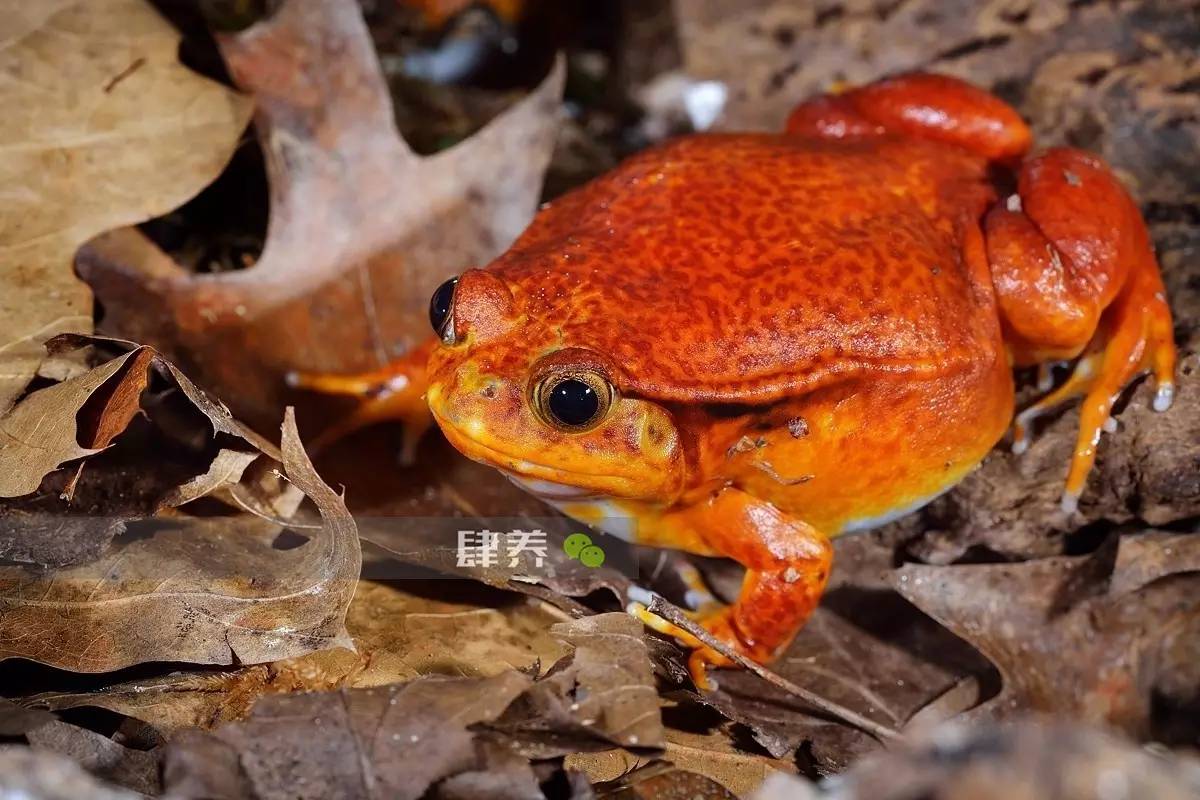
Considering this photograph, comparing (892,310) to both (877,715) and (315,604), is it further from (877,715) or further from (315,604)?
(315,604)

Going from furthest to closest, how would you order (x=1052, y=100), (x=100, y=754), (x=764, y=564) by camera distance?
1. (x=1052, y=100)
2. (x=764, y=564)
3. (x=100, y=754)

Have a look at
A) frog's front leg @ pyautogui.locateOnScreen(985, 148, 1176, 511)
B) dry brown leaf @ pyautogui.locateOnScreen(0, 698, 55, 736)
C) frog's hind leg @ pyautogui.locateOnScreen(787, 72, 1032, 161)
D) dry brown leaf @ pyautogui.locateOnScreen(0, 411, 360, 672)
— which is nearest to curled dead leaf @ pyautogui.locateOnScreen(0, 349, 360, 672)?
dry brown leaf @ pyautogui.locateOnScreen(0, 411, 360, 672)

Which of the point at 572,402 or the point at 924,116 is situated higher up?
the point at 924,116

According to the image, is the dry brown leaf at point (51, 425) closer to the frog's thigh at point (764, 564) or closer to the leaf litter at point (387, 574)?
the leaf litter at point (387, 574)

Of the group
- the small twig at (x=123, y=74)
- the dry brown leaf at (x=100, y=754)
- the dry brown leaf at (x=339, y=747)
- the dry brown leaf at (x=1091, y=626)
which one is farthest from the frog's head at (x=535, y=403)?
the small twig at (x=123, y=74)

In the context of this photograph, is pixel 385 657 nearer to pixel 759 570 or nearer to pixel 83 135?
pixel 759 570

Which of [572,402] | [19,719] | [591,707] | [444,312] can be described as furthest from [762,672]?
[19,719]

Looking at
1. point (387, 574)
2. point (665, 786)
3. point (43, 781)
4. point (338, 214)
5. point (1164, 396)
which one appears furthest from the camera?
point (338, 214)
